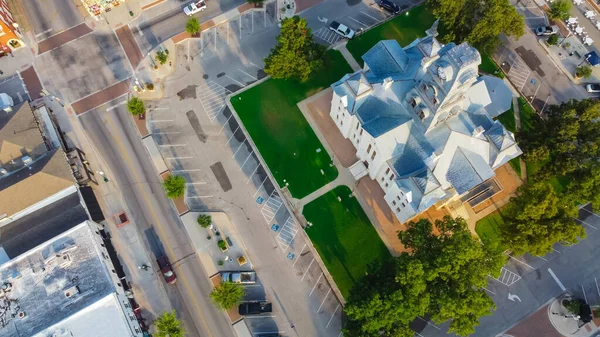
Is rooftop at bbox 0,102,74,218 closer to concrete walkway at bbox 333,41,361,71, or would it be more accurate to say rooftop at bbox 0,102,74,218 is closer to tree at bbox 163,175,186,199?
tree at bbox 163,175,186,199

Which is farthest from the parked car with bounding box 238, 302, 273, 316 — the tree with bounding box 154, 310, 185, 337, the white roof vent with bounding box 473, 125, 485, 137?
the white roof vent with bounding box 473, 125, 485, 137

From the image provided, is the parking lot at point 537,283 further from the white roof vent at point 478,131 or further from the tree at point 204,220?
the tree at point 204,220

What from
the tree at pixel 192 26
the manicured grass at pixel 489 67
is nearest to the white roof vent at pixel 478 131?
the manicured grass at pixel 489 67

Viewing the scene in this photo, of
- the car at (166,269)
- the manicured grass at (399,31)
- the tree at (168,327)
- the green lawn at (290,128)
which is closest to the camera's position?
the tree at (168,327)

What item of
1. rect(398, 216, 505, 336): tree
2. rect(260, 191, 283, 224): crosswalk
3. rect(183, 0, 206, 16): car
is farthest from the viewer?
rect(183, 0, 206, 16): car

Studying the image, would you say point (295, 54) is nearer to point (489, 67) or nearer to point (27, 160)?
point (489, 67)

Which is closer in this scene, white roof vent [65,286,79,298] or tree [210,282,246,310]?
white roof vent [65,286,79,298]
